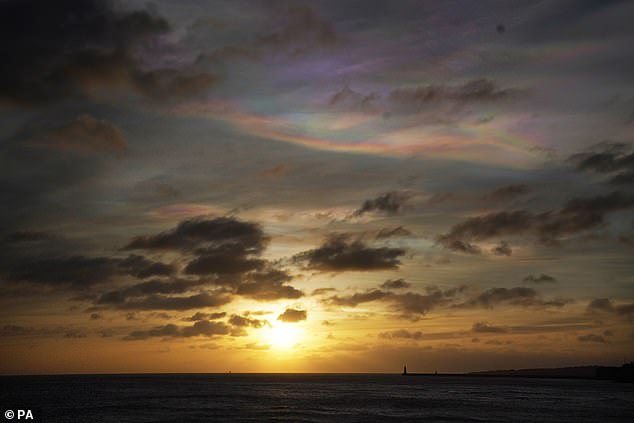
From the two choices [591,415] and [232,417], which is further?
[591,415]

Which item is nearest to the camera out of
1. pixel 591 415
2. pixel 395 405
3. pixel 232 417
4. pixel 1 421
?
pixel 1 421

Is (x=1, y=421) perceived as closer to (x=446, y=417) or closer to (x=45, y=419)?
(x=45, y=419)

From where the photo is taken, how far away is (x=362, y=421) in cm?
11488

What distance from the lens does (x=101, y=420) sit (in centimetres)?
11788

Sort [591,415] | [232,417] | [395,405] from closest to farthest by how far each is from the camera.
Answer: [232,417]
[591,415]
[395,405]

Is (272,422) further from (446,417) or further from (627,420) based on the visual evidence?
(627,420)

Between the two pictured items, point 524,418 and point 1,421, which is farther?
point 524,418

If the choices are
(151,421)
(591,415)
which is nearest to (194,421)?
(151,421)

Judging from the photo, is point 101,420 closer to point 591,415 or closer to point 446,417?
point 446,417

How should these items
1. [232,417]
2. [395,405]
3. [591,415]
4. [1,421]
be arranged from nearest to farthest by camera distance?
[1,421] → [232,417] → [591,415] → [395,405]

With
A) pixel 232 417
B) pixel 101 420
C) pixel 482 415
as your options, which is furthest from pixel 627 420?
pixel 101 420

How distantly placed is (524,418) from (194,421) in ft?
209

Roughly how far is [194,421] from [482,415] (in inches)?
2289

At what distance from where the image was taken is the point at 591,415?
129m
